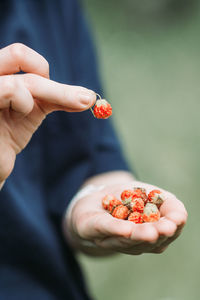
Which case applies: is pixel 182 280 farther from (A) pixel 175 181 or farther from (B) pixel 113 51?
(B) pixel 113 51

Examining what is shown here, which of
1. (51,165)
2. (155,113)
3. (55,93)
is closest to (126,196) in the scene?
(55,93)

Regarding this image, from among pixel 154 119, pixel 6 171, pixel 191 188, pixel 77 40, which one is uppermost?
pixel 77 40

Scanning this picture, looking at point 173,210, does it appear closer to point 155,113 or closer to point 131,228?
point 131,228

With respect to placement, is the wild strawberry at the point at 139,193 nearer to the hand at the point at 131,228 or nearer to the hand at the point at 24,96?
the hand at the point at 131,228

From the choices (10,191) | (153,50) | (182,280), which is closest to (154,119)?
(153,50)

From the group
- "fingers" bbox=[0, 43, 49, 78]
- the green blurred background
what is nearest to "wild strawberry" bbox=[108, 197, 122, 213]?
"fingers" bbox=[0, 43, 49, 78]
